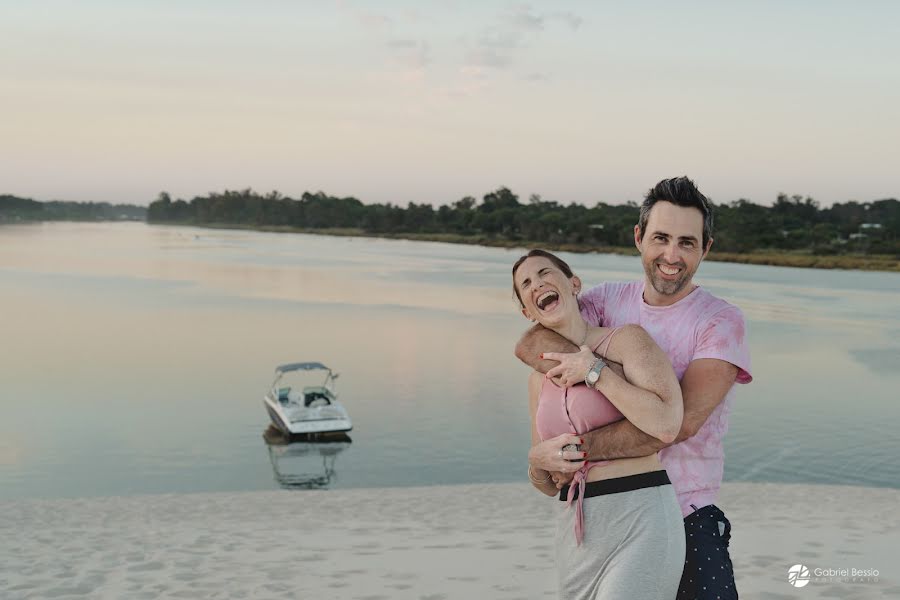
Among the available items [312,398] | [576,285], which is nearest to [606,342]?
[576,285]

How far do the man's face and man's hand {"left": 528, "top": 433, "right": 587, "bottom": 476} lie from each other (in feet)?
1.93

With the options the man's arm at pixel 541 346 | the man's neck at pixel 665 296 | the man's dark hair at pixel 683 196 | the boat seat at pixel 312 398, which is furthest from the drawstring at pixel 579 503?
the boat seat at pixel 312 398

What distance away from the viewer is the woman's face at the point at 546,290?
2947 millimetres

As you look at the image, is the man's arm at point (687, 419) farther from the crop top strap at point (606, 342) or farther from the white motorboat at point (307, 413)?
the white motorboat at point (307, 413)

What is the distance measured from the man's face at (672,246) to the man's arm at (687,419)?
0.90ft

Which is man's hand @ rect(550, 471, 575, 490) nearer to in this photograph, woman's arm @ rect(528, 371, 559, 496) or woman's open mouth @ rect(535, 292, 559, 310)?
woman's arm @ rect(528, 371, 559, 496)

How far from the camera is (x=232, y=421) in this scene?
22.3m

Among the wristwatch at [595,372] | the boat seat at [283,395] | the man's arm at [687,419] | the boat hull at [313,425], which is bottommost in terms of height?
the boat hull at [313,425]

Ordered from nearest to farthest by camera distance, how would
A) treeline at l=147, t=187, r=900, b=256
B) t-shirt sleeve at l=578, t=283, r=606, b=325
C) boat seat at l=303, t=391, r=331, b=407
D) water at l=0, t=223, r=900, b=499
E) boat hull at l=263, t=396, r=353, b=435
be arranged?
1. t-shirt sleeve at l=578, t=283, r=606, b=325
2. water at l=0, t=223, r=900, b=499
3. boat hull at l=263, t=396, r=353, b=435
4. boat seat at l=303, t=391, r=331, b=407
5. treeline at l=147, t=187, r=900, b=256

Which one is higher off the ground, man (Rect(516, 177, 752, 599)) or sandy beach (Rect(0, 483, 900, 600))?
man (Rect(516, 177, 752, 599))

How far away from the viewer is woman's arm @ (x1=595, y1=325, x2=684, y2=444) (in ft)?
8.73

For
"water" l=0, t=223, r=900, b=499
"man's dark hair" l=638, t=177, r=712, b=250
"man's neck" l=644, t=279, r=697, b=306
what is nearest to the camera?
"man's dark hair" l=638, t=177, r=712, b=250

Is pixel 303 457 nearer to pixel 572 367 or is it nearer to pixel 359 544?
pixel 359 544

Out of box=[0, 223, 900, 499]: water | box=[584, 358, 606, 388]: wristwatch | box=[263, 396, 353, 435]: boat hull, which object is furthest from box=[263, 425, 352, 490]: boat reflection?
box=[584, 358, 606, 388]: wristwatch
